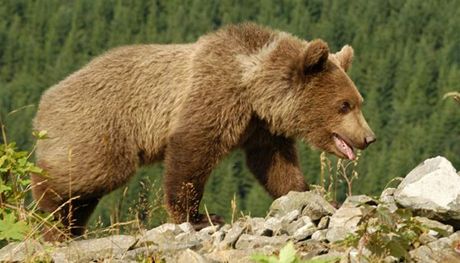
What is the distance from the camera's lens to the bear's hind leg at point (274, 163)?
10.3m

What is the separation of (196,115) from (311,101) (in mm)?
1258

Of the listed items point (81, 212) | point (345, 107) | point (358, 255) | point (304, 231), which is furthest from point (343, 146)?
point (358, 255)

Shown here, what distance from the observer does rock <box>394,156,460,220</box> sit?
7.14m

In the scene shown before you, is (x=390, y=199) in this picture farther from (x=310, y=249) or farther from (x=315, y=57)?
(x=315, y=57)

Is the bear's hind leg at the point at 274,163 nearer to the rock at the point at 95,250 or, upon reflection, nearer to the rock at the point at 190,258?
the rock at the point at 95,250

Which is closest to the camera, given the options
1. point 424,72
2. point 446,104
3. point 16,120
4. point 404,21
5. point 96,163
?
point 96,163

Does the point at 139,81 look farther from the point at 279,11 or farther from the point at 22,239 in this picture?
the point at 279,11

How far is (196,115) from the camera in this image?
9.79 meters

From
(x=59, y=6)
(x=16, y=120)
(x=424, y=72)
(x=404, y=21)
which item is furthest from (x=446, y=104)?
(x=59, y=6)

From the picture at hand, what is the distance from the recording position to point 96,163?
995 cm

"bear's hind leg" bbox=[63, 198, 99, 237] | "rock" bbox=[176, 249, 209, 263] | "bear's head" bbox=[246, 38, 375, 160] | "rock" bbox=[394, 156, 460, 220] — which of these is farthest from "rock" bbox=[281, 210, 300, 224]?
"bear's hind leg" bbox=[63, 198, 99, 237]

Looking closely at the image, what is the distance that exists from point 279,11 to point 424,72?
39933mm

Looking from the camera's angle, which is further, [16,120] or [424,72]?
[424,72]

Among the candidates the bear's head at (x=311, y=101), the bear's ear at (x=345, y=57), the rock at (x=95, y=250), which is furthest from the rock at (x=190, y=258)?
the bear's ear at (x=345, y=57)
